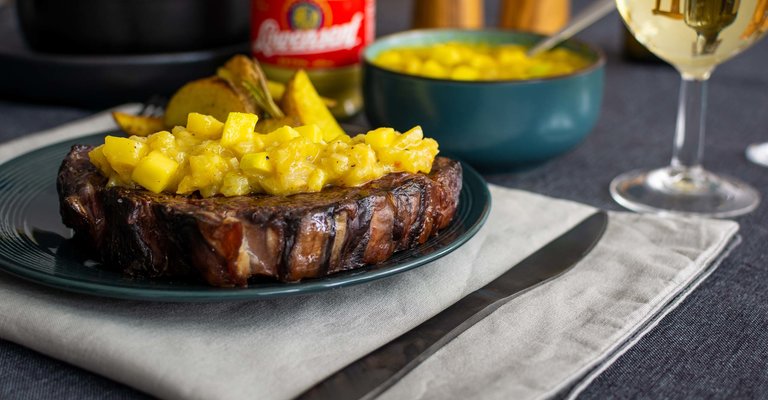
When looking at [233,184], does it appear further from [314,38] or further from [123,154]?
[314,38]

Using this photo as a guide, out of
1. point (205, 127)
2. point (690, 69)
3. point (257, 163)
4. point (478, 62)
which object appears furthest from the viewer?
point (478, 62)

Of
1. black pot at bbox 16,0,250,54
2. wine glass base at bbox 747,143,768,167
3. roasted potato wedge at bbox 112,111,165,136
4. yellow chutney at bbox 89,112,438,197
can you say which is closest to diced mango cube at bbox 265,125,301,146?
yellow chutney at bbox 89,112,438,197

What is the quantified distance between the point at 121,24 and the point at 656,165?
143 centimetres

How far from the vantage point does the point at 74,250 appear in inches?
55.2

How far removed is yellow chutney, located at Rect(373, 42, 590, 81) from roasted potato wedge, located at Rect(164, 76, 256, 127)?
1.51 feet

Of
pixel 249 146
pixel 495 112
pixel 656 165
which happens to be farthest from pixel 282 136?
pixel 656 165

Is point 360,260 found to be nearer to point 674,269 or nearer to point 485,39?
point 674,269

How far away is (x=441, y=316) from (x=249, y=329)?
28 cm

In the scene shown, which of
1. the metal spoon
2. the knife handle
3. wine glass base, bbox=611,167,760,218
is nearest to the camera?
the knife handle

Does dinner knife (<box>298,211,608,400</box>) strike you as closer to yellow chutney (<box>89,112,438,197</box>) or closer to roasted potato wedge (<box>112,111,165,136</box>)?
yellow chutney (<box>89,112,438,197</box>)

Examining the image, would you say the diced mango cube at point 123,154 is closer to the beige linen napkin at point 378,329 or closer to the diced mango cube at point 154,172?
the diced mango cube at point 154,172

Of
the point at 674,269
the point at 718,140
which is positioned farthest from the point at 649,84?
the point at 674,269

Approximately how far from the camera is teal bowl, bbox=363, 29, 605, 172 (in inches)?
→ 77.8

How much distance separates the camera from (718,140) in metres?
2.38
